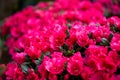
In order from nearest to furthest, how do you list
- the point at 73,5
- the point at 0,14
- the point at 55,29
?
the point at 55,29 < the point at 73,5 < the point at 0,14

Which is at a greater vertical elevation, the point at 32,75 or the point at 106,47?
the point at 106,47

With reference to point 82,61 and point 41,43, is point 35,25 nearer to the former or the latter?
point 41,43

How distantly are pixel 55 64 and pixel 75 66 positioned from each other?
0.51ft

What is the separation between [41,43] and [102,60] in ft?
2.00

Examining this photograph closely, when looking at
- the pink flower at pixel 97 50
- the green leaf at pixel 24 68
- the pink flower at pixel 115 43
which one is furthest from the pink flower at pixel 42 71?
the pink flower at pixel 115 43

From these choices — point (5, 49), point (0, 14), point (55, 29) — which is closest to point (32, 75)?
point (55, 29)

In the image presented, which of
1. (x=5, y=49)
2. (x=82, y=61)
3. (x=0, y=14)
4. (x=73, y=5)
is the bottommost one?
(x=0, y=14)

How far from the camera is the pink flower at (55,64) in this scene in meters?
2.19

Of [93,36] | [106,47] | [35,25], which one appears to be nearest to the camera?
[106,47]

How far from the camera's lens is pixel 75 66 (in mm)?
2158

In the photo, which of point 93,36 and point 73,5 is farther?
point 73,5

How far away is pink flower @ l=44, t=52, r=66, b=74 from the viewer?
219 cm

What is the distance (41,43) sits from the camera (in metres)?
→ 2.49

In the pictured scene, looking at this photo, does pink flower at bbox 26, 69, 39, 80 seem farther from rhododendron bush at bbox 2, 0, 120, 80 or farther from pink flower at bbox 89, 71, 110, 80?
pink flower at bbox 89, 71, 110, 80
